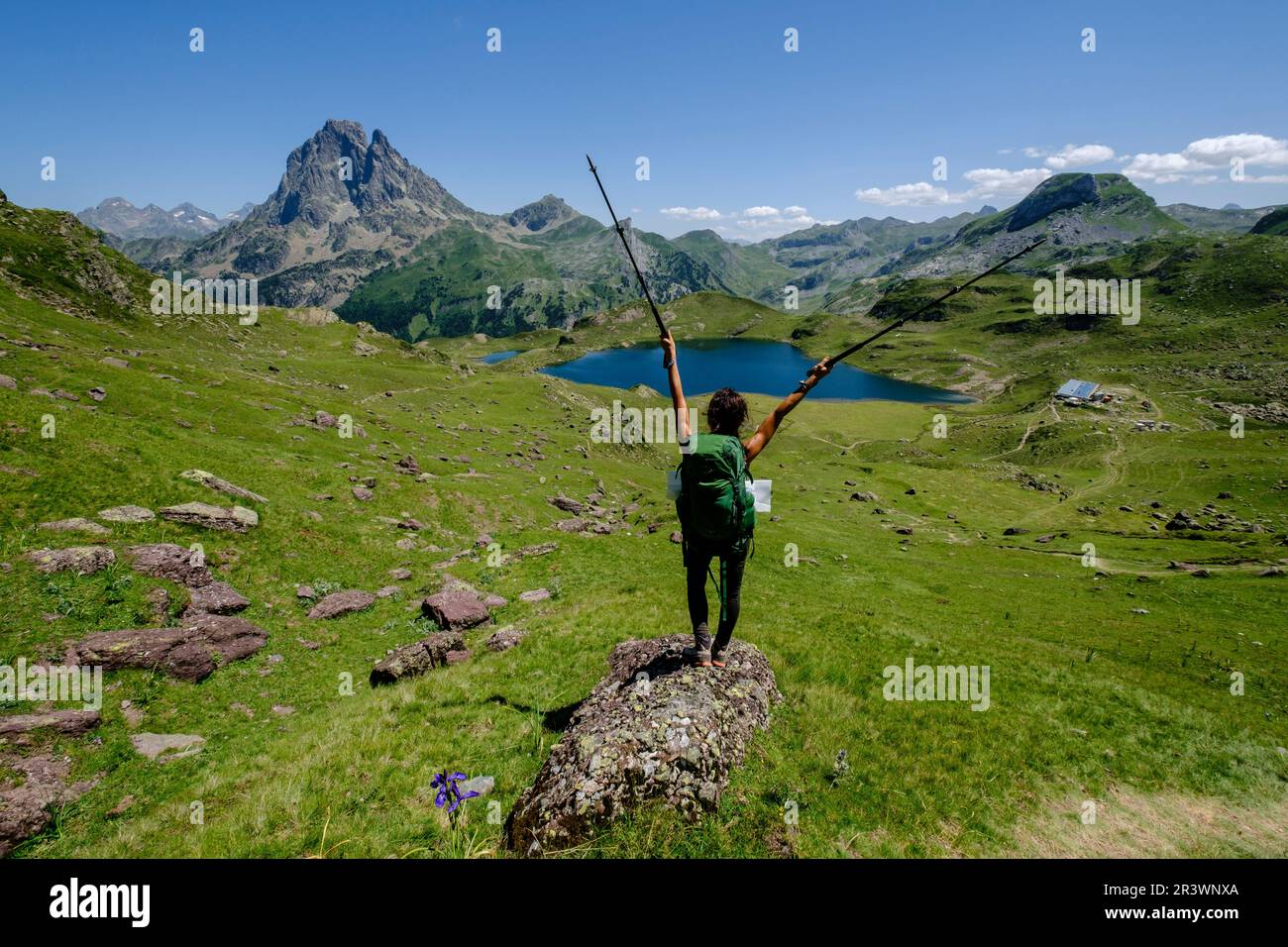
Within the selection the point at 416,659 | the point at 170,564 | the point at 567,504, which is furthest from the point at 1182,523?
the point at 170,564

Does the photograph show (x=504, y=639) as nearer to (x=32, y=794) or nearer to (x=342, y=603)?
(x=342, y=603)

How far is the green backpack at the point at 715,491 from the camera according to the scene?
8250mm

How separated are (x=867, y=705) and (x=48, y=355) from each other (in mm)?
60972

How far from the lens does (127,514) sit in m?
19.5

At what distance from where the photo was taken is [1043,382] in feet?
585

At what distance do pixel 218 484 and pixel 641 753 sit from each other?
1018 inches

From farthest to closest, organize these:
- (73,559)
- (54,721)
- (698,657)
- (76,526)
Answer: (76,526)
(73,559)
(54,721)
(698,657)

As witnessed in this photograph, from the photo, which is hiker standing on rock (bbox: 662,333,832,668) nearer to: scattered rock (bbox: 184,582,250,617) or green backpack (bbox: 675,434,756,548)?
green backpack (bbox: 675,434,756,548)

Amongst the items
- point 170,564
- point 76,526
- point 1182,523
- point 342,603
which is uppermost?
point 76,526

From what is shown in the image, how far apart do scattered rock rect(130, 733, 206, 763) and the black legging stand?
40.0 ft
